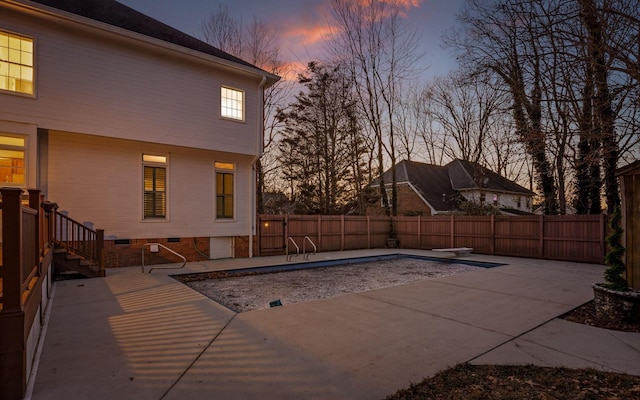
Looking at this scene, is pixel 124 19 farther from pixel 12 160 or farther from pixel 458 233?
pixel 458 233

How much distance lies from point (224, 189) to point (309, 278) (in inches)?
191

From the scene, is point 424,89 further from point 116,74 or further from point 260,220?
point 116,74

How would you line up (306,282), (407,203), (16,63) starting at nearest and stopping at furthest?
(16,63)
(306,282)
(407,203)

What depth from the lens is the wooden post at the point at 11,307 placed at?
246cm

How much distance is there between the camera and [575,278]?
809 centimetres

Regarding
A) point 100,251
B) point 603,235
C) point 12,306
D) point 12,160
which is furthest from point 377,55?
point 12,306

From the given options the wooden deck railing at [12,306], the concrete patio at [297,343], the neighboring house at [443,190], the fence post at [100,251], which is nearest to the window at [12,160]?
the fence post at [100,251]

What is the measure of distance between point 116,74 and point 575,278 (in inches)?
507

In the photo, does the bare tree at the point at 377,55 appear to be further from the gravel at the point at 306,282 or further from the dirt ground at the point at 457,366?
the dirt ground at the point at 457,366

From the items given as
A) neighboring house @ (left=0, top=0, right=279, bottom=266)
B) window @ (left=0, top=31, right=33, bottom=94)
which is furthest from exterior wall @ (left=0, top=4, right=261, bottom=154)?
window @ (left=0, top=31, right=33, bottom=94)

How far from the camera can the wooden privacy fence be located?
11.0 meters

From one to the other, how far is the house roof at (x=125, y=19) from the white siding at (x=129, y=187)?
10.3ft

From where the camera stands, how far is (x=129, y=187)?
31.7ft

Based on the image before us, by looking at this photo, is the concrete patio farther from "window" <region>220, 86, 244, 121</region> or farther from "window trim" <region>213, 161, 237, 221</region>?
"window" <region>220, 86, 244, 121</region>
